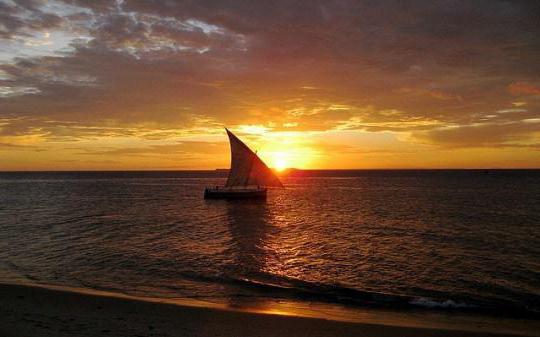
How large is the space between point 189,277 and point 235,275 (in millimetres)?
2185

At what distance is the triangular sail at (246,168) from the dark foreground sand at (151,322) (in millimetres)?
54856

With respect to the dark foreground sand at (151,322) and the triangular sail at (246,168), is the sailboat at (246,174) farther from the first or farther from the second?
the dark foreground sand at (151,322)

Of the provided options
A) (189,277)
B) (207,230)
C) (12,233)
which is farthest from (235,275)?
(12,233)

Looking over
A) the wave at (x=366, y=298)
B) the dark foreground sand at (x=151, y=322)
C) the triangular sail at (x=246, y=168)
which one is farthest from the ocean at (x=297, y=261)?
the triangular sail at (x=246, y=168)

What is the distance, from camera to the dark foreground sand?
1090cm

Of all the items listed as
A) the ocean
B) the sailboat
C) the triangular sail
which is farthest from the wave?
the sailboat

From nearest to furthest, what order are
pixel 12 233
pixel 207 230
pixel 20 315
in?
pixel 20 315 < pixel 12 233 < pixel 207 230

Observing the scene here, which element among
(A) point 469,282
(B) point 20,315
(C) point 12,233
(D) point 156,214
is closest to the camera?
(B) point 20,315

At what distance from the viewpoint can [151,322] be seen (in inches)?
469

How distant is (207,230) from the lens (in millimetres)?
38312

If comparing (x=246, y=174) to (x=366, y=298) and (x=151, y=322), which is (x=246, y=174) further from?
(x=151, y=322)

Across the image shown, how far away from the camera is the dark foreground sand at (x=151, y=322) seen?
1090 centimetres

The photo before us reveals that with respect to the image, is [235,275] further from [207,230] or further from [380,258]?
[207,230]

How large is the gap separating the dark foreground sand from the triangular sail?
54856 millimetres
